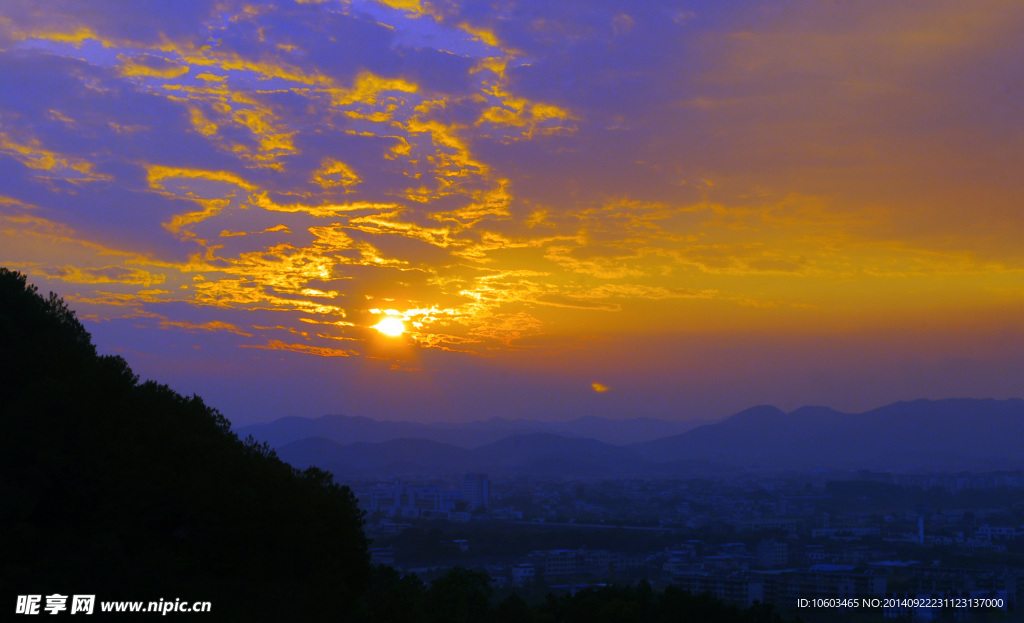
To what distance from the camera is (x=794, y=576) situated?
2825cm

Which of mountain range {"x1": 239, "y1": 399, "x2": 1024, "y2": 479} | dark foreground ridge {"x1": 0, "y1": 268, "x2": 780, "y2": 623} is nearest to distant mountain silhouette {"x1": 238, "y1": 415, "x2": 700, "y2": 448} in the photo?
mountain range {"x1": 239, "y1": 399, "x2": 1024, "y2": 479}

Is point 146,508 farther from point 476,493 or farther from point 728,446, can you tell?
point 728,446

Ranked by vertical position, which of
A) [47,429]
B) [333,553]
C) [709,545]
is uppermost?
[47,429]

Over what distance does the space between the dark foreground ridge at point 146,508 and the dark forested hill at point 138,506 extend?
2cm

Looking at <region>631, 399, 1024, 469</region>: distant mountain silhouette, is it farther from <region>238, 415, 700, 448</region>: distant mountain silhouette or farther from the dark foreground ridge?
the dark foreground ridge

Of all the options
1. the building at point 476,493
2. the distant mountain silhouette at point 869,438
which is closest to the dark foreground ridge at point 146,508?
the building at point 476,493

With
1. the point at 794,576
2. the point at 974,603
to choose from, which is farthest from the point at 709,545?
the point at 974,603

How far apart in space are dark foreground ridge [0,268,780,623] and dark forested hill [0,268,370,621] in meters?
0.02

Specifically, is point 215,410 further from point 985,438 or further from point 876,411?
point 876,411

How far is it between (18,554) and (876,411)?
5822 inches

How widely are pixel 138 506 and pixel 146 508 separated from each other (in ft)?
0.42

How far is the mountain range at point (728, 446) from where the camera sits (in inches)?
4422

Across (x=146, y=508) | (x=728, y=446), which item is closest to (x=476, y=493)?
(x=146, y=508)

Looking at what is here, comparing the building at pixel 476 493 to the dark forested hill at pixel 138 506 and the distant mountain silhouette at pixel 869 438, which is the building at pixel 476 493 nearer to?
the dark forested hill at pixel 138 506
